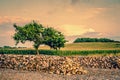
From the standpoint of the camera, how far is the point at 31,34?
11244 centimetres

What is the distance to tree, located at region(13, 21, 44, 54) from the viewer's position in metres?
113

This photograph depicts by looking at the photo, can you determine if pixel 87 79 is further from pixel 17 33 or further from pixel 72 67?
pixel 17 33

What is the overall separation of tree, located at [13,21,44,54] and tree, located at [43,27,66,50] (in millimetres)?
1721

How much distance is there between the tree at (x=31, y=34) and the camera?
112750 mm

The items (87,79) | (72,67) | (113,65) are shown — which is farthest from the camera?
(113,65)

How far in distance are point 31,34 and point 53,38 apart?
7.33 meters

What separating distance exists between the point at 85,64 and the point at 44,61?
1361 cm

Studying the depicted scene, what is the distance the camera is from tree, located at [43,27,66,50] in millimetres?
112688

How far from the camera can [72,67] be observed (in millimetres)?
40531

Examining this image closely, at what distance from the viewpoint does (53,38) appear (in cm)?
11312

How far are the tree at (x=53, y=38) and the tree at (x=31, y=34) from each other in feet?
5.65

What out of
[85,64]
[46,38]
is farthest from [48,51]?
[85,64]

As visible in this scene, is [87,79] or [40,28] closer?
[87,79]

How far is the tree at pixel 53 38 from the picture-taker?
113 m
